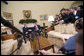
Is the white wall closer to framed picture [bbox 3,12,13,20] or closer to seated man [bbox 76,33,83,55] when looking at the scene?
framed picture [bbox 3,12,13,20]

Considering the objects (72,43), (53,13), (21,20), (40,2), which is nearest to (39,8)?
(40,2)

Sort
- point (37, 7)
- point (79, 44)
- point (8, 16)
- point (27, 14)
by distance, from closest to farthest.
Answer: point (79, 44)
point (8, 16)
point (27, 14)
point (37, 7)

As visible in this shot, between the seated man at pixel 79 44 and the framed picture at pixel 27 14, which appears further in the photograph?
the framed picture at pixel 27 14

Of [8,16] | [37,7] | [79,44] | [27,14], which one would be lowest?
[79,44]

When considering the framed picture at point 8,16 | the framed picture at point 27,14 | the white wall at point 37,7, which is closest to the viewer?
the framed picture at point 8,16

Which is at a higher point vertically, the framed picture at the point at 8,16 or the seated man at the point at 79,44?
the framed picture at the point at 8,16

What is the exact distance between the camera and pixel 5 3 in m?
5.26

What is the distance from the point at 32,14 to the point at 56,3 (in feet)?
6.11

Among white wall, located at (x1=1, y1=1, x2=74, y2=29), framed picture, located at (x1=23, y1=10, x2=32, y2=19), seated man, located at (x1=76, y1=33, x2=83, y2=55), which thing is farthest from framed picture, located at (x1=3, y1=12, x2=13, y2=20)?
seated man, located at (x1=76, y1=33, x2=83, y2=55)

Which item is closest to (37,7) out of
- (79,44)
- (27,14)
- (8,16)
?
(27,14)

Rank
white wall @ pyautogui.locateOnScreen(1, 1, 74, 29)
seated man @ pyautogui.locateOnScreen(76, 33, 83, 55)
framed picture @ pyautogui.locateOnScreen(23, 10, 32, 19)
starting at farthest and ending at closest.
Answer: framed picture @ pyautogui.locateOnScreen(23, 10, 32, 19) < white wall @ pyautogui.locateOnScreen(1, 1, 74, 29) < seated man @ pyautogui.locateOnScreen(76, 33, 83, 55)

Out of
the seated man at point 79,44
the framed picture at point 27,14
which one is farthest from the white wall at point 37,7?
the seated man at point 79,44

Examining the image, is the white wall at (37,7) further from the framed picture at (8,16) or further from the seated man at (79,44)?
the seated man at (79,44)

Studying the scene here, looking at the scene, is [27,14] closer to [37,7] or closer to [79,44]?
[37,7]
